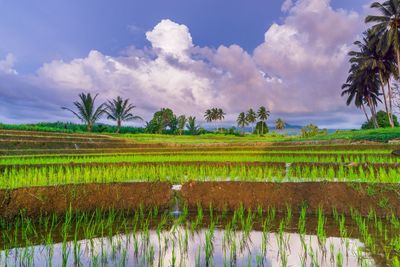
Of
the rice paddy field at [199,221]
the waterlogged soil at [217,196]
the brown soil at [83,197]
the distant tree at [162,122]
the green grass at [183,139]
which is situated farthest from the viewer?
the distant tree at [162,122]

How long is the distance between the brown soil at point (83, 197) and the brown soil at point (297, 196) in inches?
20.3

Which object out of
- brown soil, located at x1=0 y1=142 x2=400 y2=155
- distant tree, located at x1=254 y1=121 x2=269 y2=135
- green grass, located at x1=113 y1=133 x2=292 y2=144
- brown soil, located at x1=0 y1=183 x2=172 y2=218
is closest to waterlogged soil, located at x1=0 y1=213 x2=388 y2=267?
brown soil, located at x1=0 y1=183 x2=172 y2=218

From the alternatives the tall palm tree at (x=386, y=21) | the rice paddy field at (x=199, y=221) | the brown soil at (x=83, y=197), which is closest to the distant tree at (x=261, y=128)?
the tall palm tree at (x=386, y=21)

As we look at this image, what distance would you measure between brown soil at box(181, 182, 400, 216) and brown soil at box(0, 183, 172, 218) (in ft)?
1.69

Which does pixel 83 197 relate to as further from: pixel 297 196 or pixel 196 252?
pixel 297 196

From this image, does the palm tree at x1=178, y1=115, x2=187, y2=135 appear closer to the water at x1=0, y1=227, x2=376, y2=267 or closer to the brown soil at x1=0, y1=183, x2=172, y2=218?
the brown soil at x1=0, y1=183, x2=172, y2=218

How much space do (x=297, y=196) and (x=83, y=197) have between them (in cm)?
342

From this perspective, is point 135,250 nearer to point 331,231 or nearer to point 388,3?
point 331,231

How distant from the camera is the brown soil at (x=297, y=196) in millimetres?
4992

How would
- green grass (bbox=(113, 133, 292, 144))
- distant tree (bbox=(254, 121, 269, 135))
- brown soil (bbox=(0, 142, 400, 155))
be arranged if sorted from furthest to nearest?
distant tree (bbox=(254, 121, 269, 135))
green grass (bbox=(113, 133, 292, 144))
brown soil (bbox=(0, 142, 400, 155))

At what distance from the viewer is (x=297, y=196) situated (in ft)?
17.0

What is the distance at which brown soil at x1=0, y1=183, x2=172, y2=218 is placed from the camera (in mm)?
4805

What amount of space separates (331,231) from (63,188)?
12.8 ft

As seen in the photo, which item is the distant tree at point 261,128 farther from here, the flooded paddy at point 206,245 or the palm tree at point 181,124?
the flooded paddy at point 206,245
